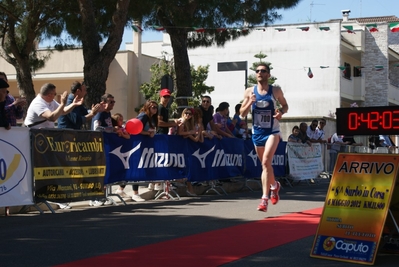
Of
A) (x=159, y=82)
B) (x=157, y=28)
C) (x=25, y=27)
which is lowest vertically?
(x=159, y=82)

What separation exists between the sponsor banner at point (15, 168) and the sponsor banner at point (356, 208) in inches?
206

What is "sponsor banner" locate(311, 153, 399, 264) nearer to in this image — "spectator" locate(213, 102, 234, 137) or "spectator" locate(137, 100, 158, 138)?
"spectator" locate(137, 100, 158, 138)

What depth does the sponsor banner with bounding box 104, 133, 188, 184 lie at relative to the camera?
12.5 meters

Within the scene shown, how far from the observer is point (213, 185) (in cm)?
1570

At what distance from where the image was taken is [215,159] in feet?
51.1

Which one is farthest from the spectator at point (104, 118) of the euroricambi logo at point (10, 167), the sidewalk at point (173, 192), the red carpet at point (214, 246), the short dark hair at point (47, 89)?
the red carpet at point (214, 246)

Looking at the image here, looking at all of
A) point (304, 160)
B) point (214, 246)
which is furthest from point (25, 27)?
point (214, 246)

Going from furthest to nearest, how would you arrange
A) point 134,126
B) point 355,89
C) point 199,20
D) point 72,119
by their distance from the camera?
1. point 355,89
2. point 199,20
3. point 134,126
4. point 72,119

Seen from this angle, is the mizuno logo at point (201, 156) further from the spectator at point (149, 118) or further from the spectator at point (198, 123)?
the spectator at point (149, 118)

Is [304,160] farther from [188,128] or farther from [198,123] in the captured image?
[188,128]

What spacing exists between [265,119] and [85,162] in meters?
3.26

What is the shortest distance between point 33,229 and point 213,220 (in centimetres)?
247

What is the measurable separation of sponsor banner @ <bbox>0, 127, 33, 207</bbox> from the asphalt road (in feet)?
1.03

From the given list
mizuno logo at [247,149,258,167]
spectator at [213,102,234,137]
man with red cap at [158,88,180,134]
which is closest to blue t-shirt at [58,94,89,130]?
man with red cap at [158,88,180,134]
